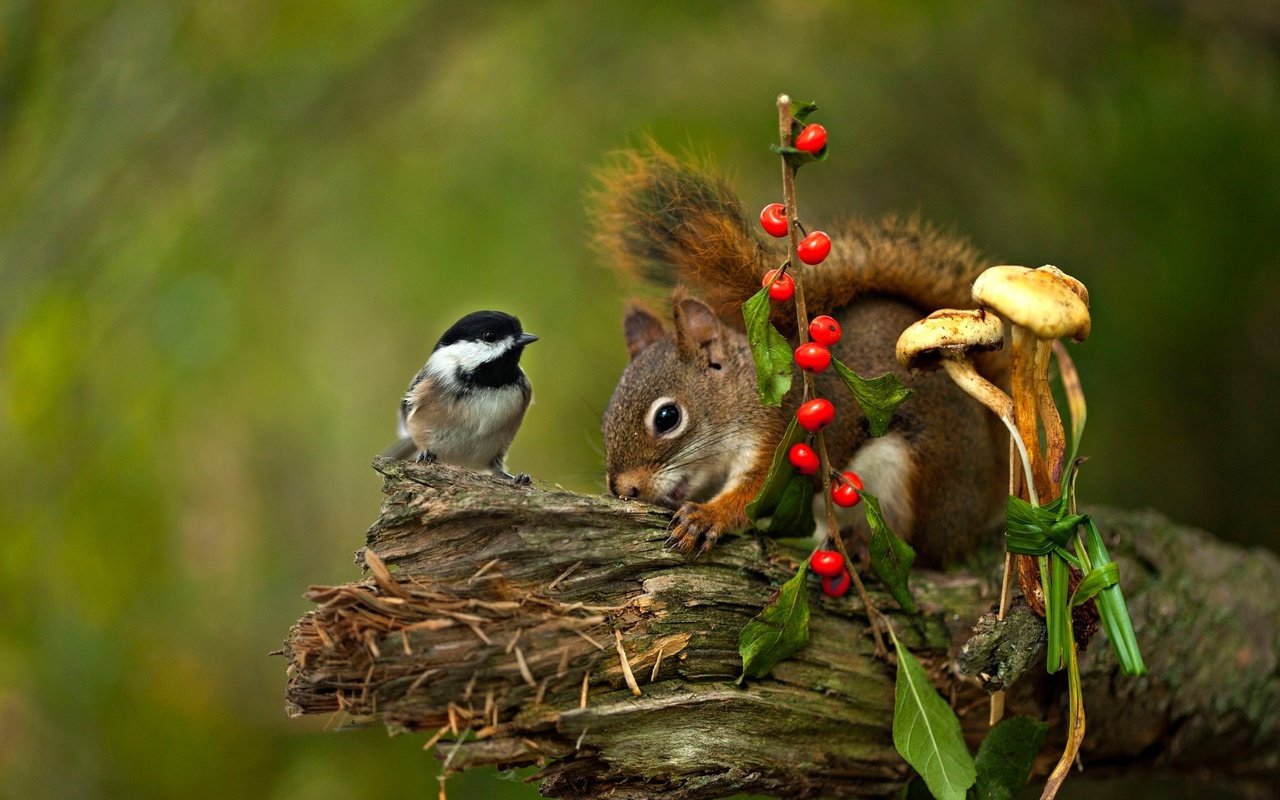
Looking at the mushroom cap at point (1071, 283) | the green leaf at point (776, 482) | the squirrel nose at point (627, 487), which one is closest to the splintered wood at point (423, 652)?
the green leaf at point (776, 482)

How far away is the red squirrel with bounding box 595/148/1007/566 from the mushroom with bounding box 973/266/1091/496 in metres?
0.49

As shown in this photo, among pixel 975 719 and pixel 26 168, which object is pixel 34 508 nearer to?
pixel 26 168

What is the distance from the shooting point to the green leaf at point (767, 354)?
1.68m

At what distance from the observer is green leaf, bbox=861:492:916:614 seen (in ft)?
5.90

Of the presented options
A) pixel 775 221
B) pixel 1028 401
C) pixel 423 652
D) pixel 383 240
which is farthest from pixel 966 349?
pixel 383 240

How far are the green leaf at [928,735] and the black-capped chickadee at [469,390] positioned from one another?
94 centimetres

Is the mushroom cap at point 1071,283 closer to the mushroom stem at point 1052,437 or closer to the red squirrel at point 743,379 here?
the mushroom stem at point 1052,437

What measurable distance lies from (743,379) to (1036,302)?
893 mm

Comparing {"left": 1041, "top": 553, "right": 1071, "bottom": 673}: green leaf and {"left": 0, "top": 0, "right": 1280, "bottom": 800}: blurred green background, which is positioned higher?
{"left": 0, "top": 0, "right": 1280, "bottom": 800}: blurred green background

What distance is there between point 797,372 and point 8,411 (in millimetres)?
2585

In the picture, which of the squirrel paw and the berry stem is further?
the squirrel paw

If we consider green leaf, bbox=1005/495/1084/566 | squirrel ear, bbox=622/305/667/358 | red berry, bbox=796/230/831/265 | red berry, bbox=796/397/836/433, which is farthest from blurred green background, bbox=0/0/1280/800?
green leaf, bbox=1005/495/1084/566

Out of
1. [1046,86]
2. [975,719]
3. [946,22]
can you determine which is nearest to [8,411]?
[975,719]

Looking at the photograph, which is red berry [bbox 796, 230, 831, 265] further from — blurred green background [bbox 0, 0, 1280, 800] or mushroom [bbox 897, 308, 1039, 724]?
→ blurred green background [bbox 0, 0, 1280, 800]
